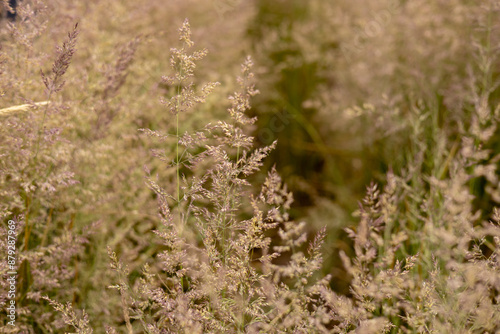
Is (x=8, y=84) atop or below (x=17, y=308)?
atop

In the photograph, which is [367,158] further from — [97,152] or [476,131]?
[97,152]

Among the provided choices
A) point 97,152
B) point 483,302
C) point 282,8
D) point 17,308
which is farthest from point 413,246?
point 282,8

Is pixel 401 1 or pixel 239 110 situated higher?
pixel 239 110

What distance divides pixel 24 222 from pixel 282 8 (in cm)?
307

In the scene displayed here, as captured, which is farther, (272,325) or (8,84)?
A: (8,84)

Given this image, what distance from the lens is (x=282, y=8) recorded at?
12.1 ft

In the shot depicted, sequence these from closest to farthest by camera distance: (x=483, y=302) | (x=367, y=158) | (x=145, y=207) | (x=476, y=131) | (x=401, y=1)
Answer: (x=483, y=302) → (x=476, y=131) → (x=145, y=207) → (x=367, y=158) → (x=401, y=1)

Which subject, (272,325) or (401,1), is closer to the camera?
(272,325)

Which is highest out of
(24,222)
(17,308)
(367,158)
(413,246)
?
(24,222)

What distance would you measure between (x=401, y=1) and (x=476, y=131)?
5.62 feet

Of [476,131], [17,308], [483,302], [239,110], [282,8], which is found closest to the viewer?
[483,302]

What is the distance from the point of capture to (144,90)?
212 centimetres

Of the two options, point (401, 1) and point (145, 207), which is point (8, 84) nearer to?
point (145, 207)

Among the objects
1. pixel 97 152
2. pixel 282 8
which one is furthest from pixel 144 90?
pixel 282 8
